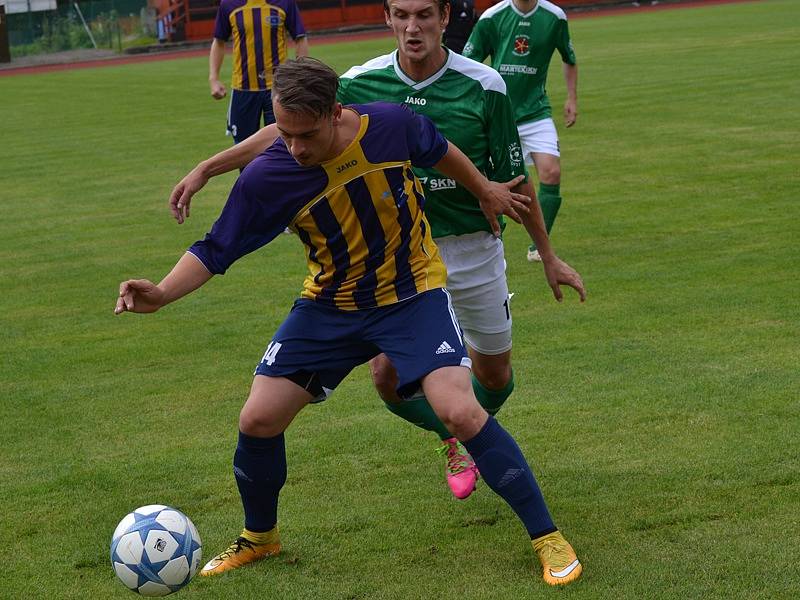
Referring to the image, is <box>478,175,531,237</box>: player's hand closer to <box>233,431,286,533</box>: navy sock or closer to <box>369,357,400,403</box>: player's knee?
<box>369,357,400,403</box>: player's knee

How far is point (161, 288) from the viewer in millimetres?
4523

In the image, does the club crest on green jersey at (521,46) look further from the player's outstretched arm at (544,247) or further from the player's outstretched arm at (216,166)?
the player's outstretched arm at (216,166)

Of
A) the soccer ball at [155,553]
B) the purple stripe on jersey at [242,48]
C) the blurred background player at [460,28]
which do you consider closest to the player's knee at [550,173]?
the blurred background player at [460,28]

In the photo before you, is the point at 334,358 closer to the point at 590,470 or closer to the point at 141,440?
the point at 590,470

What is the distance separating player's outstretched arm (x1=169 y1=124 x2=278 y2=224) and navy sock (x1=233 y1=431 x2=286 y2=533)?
3.11ft

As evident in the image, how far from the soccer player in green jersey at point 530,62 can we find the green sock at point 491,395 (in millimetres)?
4005

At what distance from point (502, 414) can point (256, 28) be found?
26.4ft

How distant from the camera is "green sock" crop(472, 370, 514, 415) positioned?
5.84m

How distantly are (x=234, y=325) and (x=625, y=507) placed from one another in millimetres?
4101

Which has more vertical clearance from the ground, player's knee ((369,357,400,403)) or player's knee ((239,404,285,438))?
player's knee ((239,404,285,438))

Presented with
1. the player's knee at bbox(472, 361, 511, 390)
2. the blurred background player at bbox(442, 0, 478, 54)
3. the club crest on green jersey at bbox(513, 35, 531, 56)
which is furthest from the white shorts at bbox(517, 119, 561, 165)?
the player's knee at bbox(472, 361, 511, 390)

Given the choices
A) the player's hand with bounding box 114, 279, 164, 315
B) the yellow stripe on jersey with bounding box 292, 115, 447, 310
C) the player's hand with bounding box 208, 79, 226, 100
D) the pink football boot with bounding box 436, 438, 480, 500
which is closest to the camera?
the player's hand with bounding box 114, 279, 164, 315

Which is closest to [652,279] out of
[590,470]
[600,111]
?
[590,470]

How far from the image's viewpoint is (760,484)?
5.32 m
